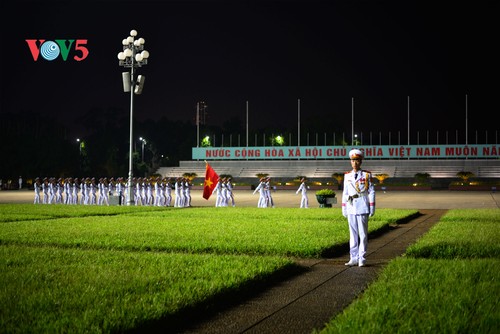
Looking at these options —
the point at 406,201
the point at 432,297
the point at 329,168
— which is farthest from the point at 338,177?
the point at 432,297

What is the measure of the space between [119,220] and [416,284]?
1181cm

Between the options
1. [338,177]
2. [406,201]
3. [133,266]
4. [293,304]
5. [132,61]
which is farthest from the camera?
[338,177]

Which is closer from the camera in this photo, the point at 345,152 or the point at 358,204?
the point at 358,204

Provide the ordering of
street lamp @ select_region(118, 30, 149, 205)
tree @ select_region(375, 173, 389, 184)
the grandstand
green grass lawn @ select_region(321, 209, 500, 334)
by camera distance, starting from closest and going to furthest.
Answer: green grass lawn @ select_region(321, 209, 500, 334)
street lamp @ select_region(118, 30, 149, 205)
tree @ select_region(375, 173, 389, 184)
the grandstand

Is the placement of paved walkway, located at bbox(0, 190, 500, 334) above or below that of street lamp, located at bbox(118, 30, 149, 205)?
below

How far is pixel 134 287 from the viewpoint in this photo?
21.6 feet

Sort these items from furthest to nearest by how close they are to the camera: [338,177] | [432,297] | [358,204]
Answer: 1. [338,177]
2. [358,204]
3. [432,297]

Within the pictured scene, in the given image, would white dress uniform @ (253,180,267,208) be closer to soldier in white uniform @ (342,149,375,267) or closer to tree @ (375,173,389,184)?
soldier in white uniform @ (342,149,375,267)

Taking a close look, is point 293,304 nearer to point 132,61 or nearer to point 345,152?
point 132,61

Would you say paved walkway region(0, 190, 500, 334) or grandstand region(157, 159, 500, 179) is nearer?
paved walkway region(0, 190, 500, 334)

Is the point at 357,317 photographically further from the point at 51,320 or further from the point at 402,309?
the point at 51,320

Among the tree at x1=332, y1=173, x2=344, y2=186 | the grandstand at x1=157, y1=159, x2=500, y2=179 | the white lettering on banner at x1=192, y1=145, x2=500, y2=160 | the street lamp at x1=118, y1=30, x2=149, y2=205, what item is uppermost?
the street lamp at x1=118, y1=30, x2=149, y2=205

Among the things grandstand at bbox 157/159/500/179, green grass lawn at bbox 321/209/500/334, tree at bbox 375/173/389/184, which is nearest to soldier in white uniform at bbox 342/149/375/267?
green grass lawn at bbox 321/209/500/334

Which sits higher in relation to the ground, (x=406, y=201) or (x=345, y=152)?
(x=345, y=152)
